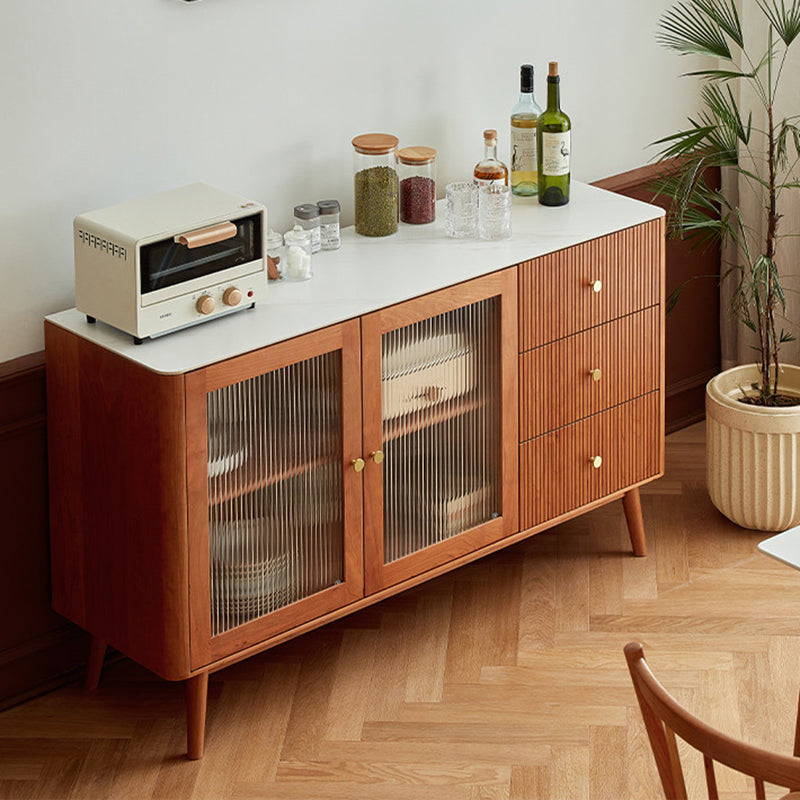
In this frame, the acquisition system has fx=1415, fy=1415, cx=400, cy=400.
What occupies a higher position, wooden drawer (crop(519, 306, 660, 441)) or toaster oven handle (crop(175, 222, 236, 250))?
toaster oven handle (crop(175, 222, 236, 250))

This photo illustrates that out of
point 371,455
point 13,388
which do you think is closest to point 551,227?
point 371,455

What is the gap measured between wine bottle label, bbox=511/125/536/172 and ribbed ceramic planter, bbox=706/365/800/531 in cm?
83

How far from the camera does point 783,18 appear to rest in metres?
3.58

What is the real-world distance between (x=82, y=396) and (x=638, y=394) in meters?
1.40

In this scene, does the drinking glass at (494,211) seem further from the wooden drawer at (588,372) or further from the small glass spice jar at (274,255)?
the small glass spice jar at (274,255)

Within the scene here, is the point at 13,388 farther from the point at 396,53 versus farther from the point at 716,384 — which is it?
the point at 716,384

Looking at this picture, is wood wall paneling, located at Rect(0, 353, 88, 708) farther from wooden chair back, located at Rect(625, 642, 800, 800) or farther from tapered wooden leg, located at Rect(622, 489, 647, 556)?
wooden chair back, located at Rect(625, 642, 800, 800)

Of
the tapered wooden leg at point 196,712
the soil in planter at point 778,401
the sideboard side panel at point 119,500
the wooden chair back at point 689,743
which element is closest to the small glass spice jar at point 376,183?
the sideboard side panel at point 119,500

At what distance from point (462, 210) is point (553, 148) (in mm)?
300

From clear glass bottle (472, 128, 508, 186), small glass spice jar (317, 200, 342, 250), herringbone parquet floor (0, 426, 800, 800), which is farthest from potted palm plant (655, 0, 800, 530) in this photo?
small glass spice jar (317, 200, 342, 250)

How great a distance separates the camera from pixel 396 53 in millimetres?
3383

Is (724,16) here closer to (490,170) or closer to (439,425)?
(490,170)

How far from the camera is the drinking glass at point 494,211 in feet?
10.5

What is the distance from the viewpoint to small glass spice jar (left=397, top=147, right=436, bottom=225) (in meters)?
3.30
